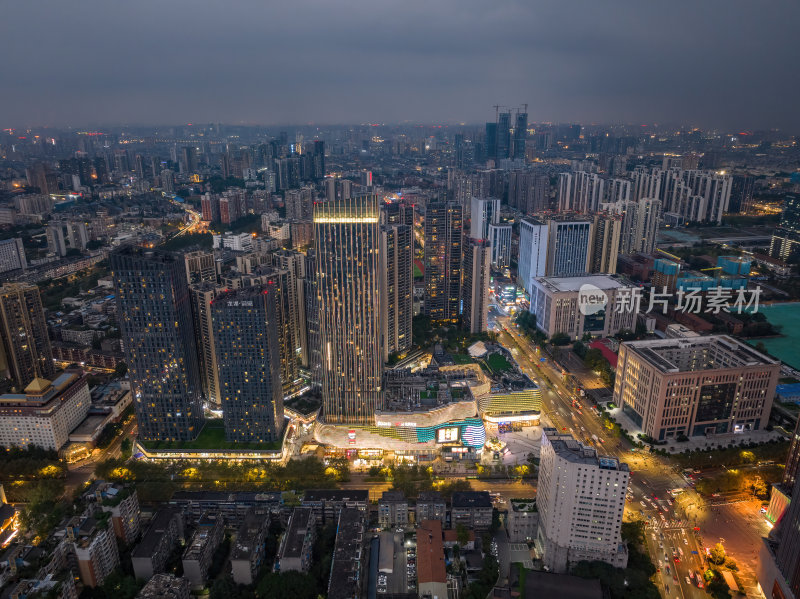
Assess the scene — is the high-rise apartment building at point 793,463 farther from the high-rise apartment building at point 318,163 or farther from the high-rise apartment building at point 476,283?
the high-rise apartment building at point 318,163

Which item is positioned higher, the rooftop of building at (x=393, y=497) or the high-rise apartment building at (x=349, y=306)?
the high-rise apartment building at (x=349, y=306)

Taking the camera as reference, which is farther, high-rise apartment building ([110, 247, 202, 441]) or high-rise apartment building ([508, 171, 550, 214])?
high-rise apartment building ([508, 171, 550, 214])

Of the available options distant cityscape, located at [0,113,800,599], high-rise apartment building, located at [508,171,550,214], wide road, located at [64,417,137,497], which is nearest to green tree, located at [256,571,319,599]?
distant cityscape, located at [0,113,800,599]

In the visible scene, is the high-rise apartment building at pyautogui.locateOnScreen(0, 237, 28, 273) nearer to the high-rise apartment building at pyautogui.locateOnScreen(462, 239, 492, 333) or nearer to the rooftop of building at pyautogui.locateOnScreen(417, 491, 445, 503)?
the high-rise apartment building at pyautogui.locateOnScreen(462, 239, 492, 333)

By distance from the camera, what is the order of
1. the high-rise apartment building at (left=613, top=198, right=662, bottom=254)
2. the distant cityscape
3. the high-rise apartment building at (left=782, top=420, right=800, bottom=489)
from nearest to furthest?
the distant cityscape < the high-rise apartment building at (left=782, top=420, right=800, bottom=489) < the high-rise apartment building at (left=613, top=198, right=662, bottom=254)

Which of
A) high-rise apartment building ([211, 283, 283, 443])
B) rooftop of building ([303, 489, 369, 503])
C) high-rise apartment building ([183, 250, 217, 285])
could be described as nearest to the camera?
rooftop of building ([303, 489, 369, 503])

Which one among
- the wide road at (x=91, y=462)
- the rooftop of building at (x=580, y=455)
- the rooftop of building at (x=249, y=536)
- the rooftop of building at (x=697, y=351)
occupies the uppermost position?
the rooftop of building at (x=580, y=455)

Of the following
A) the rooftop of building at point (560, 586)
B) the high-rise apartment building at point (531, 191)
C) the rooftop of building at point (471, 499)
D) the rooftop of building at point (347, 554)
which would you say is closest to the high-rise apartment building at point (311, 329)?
the rooftop of building at point (347, 554)

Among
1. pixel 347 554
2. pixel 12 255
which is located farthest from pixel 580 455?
pixel 12 255
